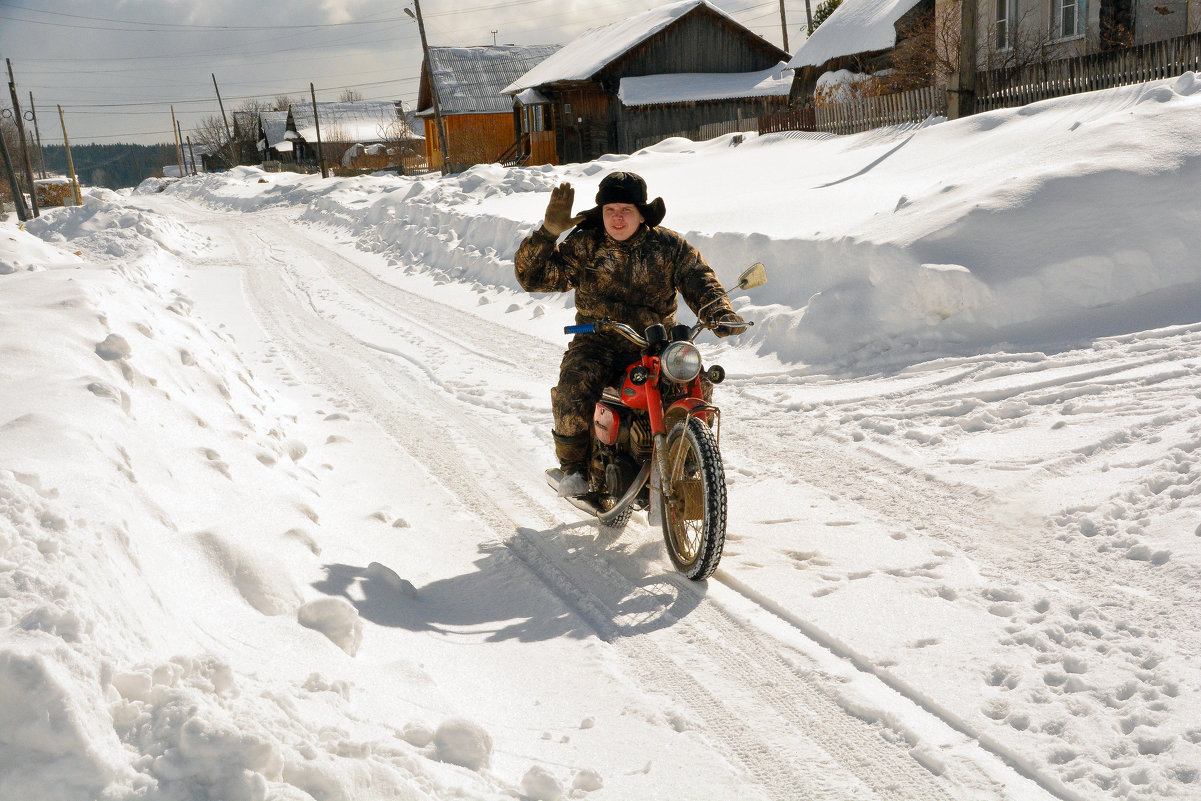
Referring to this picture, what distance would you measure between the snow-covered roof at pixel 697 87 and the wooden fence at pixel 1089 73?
1952 centimetres

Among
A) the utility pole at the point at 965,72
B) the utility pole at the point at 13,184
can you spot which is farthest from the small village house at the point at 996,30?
the utility pole at the point at 13,184

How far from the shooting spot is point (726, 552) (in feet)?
14.8

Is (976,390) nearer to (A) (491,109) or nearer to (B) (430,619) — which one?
(B) (430,619)

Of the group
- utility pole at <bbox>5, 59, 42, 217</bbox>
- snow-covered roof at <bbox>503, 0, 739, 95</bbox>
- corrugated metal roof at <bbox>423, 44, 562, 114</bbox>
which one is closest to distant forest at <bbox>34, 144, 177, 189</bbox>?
utility pole at <bbox>5, 59, 42, 217</bbox>

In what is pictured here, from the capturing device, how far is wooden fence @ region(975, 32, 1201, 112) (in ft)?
45.5

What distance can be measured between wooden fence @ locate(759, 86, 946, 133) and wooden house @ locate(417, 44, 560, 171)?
2426cm

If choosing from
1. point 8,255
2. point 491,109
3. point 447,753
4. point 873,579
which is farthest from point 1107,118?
point 491,109

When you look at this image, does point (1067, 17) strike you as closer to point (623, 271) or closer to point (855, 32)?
point (855, 32)

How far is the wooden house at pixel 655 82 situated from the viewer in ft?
120

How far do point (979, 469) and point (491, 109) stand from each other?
4612 centimetres

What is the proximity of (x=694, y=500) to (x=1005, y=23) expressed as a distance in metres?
23.0

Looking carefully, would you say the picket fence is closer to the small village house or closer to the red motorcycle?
the small village house

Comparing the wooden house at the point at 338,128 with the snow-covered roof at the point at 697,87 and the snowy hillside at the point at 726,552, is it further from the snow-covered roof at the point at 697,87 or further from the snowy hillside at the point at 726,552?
the snowy hillside at the point at 726,552

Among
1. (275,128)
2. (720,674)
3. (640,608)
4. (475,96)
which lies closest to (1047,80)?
(640,608)
